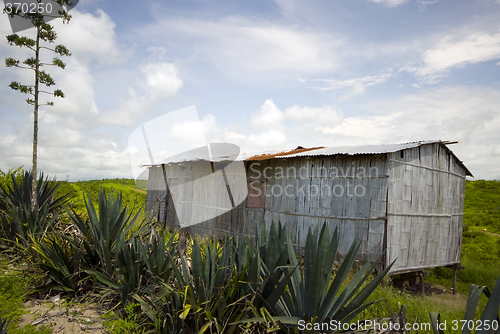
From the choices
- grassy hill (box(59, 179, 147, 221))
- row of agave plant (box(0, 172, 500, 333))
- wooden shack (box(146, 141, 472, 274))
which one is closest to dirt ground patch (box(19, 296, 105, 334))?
row of agave plant (box(0, 172, 500, 333))

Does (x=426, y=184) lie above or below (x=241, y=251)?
Answer: above

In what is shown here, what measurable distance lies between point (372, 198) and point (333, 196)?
0.96m

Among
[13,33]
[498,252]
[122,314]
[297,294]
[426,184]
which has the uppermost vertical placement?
[13,33]

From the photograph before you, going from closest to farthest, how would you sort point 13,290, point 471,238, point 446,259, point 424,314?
point 13,290 → point 424,314 → point 446,259 → point 471,238

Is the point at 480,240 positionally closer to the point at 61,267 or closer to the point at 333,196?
the point at 333,196

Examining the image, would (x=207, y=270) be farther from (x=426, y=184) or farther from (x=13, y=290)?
(x=426, y=184)

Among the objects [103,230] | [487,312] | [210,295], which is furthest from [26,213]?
[487,312]

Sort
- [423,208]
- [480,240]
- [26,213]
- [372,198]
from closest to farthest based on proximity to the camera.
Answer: [26,213] → [372,198] → [423,208] → [480,240]

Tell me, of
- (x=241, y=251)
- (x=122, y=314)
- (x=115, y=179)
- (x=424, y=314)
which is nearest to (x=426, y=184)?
(x=424, y=314)

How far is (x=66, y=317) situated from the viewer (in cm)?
344

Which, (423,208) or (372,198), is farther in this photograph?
(423,208)

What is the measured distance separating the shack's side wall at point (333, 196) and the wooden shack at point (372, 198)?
21 millimetres

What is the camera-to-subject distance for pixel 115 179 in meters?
25.8

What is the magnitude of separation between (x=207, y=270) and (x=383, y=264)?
560 centimetres
